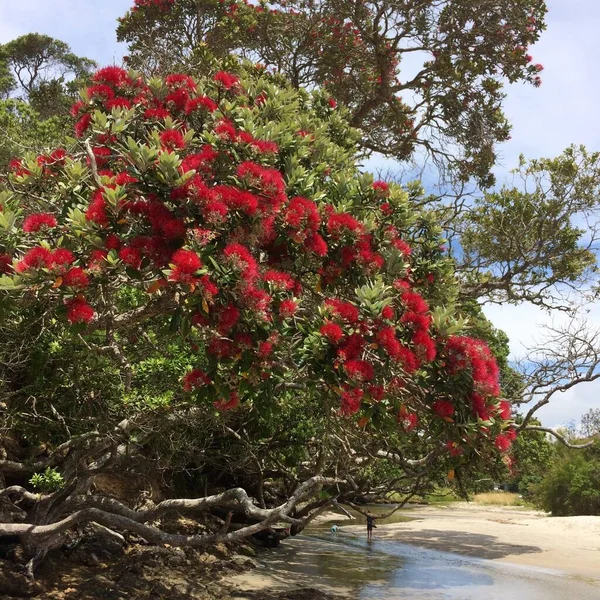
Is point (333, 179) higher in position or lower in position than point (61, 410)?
higher

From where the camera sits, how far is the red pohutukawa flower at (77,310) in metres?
3.71

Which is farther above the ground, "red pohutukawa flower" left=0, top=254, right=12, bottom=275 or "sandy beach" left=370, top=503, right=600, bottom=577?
"red pohutukawa flower" left=0, top=254, right=12, bottom=275

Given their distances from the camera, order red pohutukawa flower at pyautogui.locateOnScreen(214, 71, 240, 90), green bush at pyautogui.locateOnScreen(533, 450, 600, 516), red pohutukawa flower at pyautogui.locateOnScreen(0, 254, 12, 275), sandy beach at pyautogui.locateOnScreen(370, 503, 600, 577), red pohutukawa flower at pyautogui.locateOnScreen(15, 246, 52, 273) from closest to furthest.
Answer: red pohutukawa flower at pyautogui.locateOnScreen(15, 246, 52, 273)
red pohutukawa flower at pyautogui.locateOnScreen(0, 254, 12, 275)
red pohutukawa flower at pyautogui.locateOnScreen(214, 71, 240, 90)
sandy beach at pyautogui.locateOnScreen(370, 503, 600, 577)
green bush at pyautogui.locateOnScreen(533, 450, 600, 516)

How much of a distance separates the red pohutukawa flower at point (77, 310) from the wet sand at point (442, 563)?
6551mm

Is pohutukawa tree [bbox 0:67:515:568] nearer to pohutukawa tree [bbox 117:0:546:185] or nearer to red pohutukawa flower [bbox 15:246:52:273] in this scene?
red pohutukawa flower [bbox 15:246:52:273]

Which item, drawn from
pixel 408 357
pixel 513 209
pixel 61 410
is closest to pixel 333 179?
pixel 408 357

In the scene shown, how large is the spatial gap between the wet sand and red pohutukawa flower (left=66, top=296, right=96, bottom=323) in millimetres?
6551

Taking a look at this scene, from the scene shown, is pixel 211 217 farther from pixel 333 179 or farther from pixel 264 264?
pixel 333 179

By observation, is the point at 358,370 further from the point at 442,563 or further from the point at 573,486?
the point at 573,486

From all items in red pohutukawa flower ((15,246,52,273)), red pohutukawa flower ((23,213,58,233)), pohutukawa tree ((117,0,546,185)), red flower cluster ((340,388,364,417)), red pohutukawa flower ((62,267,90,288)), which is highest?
pohutukawa tree ((117,0,546,185))

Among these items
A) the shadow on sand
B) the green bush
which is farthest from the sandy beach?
the green bush

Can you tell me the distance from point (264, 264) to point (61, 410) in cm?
429

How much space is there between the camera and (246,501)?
6.59 meters

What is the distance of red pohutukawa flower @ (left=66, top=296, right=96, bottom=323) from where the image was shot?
3711 millimetres
